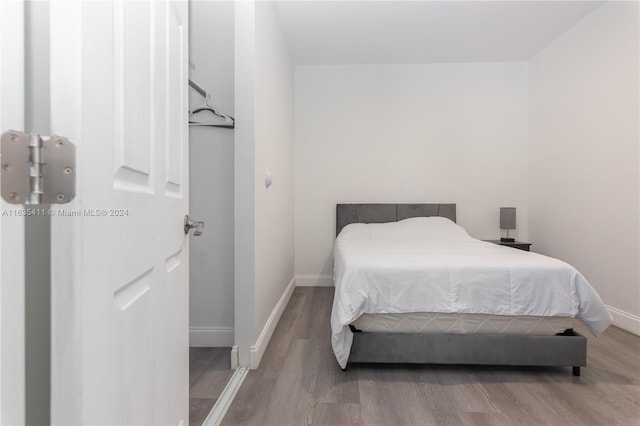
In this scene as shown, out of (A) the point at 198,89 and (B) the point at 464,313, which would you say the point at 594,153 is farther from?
(A) the point at 198,89

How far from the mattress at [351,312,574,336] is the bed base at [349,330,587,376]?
3 centimetres

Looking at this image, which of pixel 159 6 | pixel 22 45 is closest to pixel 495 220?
pixel 159 6

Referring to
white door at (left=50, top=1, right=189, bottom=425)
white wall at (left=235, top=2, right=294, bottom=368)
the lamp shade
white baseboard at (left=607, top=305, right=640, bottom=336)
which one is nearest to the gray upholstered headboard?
the lamp shade

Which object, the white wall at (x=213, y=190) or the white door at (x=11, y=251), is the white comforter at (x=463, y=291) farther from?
the white door at (x=11, y=251)


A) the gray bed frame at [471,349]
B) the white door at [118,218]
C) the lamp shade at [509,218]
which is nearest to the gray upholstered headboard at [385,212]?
the lamp shade at [509,218]

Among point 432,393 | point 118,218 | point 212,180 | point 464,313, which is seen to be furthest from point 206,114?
point 432,393

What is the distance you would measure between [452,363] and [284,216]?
198 cm

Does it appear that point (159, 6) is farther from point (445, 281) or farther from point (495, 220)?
point (495, 220)

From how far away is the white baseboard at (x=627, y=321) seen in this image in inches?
100

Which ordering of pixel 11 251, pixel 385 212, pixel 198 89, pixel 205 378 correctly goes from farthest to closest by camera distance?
1. pixel 385 212
2. pixel 198 89
3. pixel 205 378
4. pixel 11 251

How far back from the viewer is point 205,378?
187cm

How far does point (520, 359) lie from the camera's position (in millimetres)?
1878

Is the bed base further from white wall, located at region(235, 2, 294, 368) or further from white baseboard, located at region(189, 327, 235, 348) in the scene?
white baseboard, located at region(189, 327, 235, 348)

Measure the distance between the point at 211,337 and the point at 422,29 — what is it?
3.28 metres
